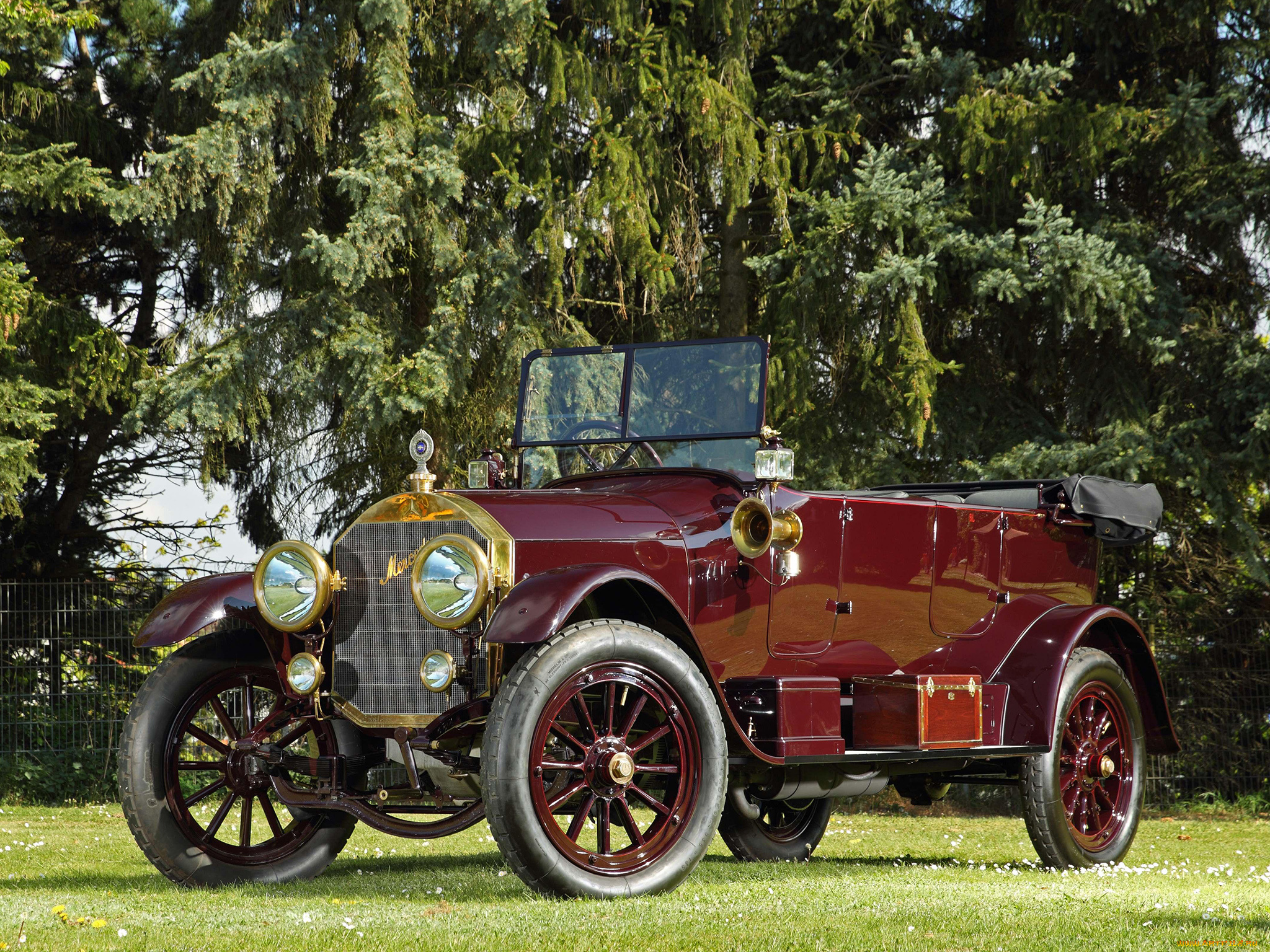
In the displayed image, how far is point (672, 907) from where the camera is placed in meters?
4.92

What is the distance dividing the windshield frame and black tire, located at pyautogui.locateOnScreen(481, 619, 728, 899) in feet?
4.27

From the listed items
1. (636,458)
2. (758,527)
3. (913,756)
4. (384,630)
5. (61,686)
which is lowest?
(61,686)

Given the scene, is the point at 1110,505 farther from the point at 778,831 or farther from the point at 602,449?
the point at 602,449

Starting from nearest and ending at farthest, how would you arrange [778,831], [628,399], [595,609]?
[595,609], [628,399], [778,831]

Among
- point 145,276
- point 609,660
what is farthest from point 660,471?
point 145,276

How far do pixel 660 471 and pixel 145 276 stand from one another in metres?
9.73

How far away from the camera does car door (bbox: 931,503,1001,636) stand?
268 inches

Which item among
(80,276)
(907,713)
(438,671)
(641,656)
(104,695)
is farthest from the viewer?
(80,276)

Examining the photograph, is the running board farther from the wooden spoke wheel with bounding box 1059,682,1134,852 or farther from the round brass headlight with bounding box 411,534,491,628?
the round brass headlight with bounding box 411,534,491,628

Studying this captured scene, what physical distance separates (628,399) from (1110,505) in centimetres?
268

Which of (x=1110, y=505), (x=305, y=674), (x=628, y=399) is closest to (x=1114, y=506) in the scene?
(x=1110, y=505)

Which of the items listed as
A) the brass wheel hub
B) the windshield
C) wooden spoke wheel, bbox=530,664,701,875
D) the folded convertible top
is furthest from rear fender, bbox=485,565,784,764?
the folded convertible top

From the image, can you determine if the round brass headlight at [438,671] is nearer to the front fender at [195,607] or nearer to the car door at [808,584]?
the front fender at [195,607]

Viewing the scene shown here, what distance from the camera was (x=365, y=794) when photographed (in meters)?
5.57
